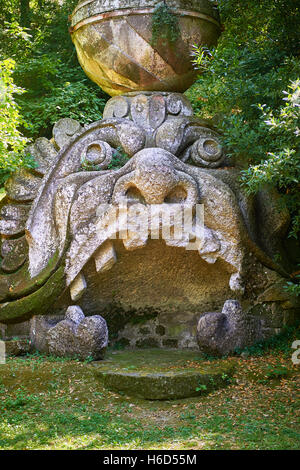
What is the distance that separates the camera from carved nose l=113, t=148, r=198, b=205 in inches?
230

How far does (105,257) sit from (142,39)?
2.51 m

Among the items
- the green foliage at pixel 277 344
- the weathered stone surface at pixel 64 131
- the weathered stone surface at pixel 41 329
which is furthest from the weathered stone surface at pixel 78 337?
the weathered stone surface at pixel 64 131

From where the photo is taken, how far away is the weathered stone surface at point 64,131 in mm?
7148

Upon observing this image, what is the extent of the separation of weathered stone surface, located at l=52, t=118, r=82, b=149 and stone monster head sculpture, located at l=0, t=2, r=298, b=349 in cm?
2

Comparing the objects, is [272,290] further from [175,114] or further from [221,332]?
[175,114]

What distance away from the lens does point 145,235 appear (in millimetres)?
5957

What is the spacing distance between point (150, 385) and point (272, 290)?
1.81 metres

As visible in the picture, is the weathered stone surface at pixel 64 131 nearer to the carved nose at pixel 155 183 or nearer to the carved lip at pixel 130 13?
the carved lip at pixel 130 13

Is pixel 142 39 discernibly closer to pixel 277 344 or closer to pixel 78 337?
pixel 78 337

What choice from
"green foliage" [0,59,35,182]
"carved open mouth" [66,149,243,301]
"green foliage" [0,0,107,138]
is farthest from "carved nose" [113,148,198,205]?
"green foliage" [0,0,107,138]

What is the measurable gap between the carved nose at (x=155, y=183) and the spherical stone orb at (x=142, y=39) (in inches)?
53.8

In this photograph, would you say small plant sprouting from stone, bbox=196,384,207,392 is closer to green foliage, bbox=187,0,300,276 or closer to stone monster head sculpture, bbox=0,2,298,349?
stone monster head sculpture, bbox=0,2,298,349

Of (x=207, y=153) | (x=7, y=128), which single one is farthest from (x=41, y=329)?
(x=207, y=153)

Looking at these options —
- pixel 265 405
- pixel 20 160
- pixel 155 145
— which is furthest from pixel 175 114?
pixel 265 405
